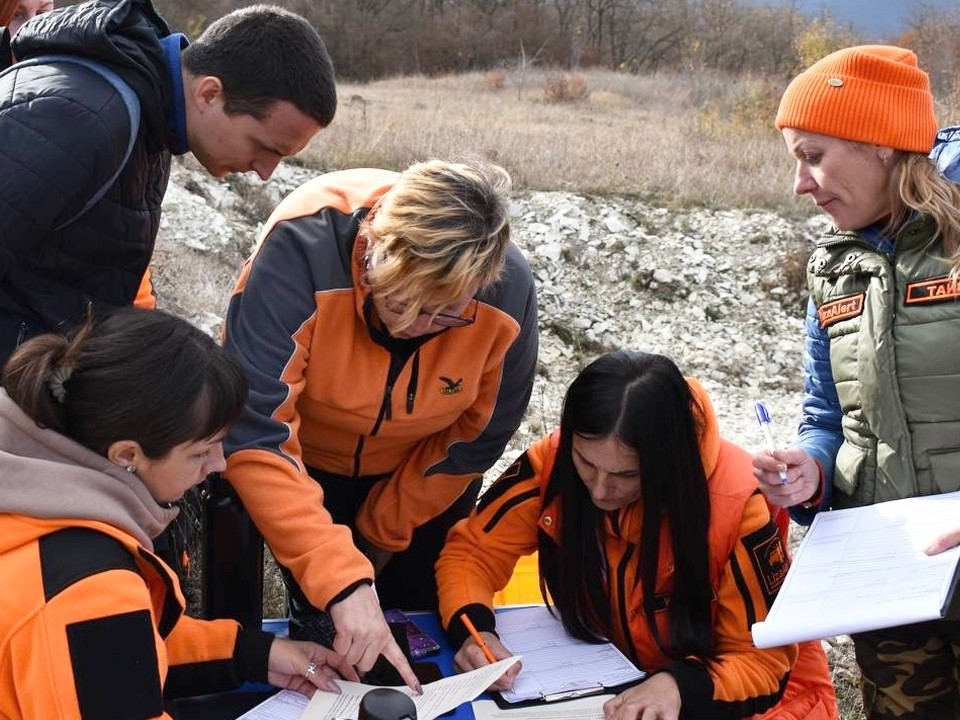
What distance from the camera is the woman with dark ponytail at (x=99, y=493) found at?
4.49 ft

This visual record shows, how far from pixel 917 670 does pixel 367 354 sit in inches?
53.7

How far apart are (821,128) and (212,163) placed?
125cm

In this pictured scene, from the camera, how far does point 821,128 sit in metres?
2.02

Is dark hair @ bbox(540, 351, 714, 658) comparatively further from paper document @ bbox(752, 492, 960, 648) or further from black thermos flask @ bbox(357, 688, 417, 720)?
black thermos flask @ bbox(357, 688, 417, 720)

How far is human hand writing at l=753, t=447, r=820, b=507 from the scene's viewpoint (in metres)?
2.05

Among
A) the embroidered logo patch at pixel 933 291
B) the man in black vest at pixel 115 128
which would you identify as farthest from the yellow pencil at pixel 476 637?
the embroidered logo patch at pixel 933 291

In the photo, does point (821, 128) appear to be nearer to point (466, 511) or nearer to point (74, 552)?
point (466, 511)

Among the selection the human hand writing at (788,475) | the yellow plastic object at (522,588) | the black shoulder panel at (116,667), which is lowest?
the yellow plastic object at (522,588)

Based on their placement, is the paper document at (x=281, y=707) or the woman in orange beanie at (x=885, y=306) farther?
the woman in orange beanie at (x=885, y=306)

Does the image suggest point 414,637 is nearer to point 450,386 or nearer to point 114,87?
point 450,386

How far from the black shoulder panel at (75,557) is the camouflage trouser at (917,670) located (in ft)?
5.21

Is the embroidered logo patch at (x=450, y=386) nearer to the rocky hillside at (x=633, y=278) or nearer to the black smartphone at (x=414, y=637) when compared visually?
the black smartphone at (x=414, y=637)

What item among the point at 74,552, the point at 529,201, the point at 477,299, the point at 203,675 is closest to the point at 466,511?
the point at 477,299

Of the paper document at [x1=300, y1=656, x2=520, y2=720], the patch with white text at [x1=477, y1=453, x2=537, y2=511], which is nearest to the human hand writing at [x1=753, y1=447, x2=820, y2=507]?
the patch with white text at [x1=477, y1=453, x2=537, y2=511]
